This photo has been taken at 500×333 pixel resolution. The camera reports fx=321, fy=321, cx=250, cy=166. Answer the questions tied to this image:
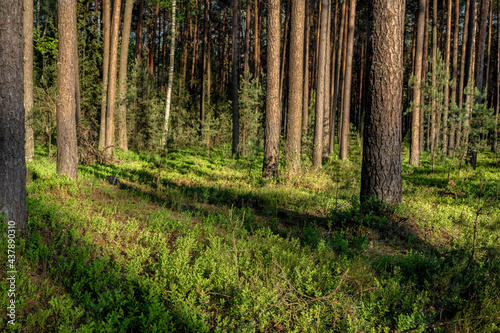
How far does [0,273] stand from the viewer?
11.3 ft

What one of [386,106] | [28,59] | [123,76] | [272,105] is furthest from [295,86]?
[123,76]

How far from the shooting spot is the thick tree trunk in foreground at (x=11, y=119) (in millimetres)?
4035

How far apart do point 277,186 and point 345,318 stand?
6.67 meters

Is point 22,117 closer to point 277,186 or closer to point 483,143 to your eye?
point 277,186

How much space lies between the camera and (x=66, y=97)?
7.75 m

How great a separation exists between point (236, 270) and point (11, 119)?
345 cm

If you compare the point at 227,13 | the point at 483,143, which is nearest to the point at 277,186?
the point at 483,143

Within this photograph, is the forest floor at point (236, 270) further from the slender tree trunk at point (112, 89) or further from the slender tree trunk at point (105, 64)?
the slender tree trunk at point (105, 64)

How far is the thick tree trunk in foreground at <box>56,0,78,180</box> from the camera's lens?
7680 millimetres

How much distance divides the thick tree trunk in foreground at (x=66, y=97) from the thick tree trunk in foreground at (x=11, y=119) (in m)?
3.65

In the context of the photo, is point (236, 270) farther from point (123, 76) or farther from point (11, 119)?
point (123, 76)

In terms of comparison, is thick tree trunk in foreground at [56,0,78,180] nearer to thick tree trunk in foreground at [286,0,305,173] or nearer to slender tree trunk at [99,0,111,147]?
thick tree trunk in foreground at [286,0,305,173]

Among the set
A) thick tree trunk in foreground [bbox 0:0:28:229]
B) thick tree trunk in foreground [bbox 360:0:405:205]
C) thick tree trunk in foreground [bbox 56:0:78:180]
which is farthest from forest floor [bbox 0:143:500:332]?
thick tree trunk in foreground [bbox 56:0:78:180]

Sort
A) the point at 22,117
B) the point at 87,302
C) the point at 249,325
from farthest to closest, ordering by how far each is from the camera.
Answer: the point at 22,117 → the point at 87,302 → the point at 249,325
